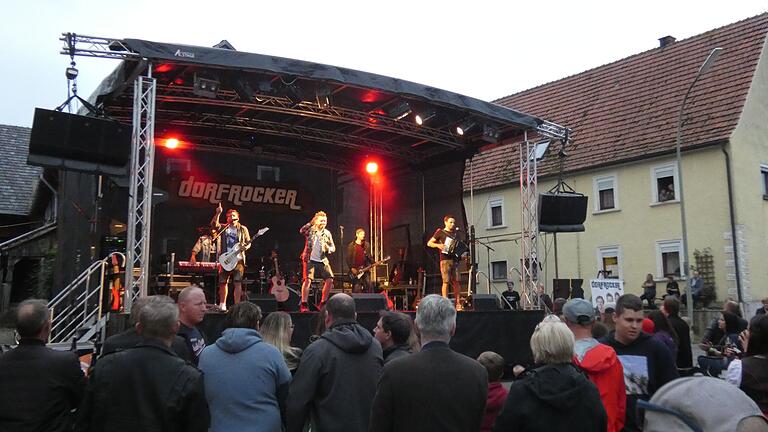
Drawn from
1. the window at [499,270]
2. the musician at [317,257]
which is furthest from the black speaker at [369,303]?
the window at [499,270]

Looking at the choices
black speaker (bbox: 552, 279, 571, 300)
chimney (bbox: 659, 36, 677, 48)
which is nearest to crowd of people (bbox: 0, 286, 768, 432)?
black speaker (bbox: 552, 279, 571, 300)

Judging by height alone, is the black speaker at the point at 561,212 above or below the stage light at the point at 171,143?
below

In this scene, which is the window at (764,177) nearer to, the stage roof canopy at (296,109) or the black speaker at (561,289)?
the black speaker at (561,289)

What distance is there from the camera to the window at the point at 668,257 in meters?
22.4

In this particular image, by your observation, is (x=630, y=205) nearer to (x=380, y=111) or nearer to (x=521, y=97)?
(x=521, y=97)

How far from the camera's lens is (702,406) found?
188 cm

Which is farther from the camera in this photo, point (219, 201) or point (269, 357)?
point (219, 201)

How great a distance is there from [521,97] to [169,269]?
2276 centimetres

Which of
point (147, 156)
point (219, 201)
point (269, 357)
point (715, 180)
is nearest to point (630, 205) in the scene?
point (715, 180)

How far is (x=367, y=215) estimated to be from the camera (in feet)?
58.8

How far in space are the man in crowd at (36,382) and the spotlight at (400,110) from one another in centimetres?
979

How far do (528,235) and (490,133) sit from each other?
7.51ft

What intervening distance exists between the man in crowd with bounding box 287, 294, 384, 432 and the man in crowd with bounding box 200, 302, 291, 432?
15 centimetres

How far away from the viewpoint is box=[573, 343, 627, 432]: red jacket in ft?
11.8
